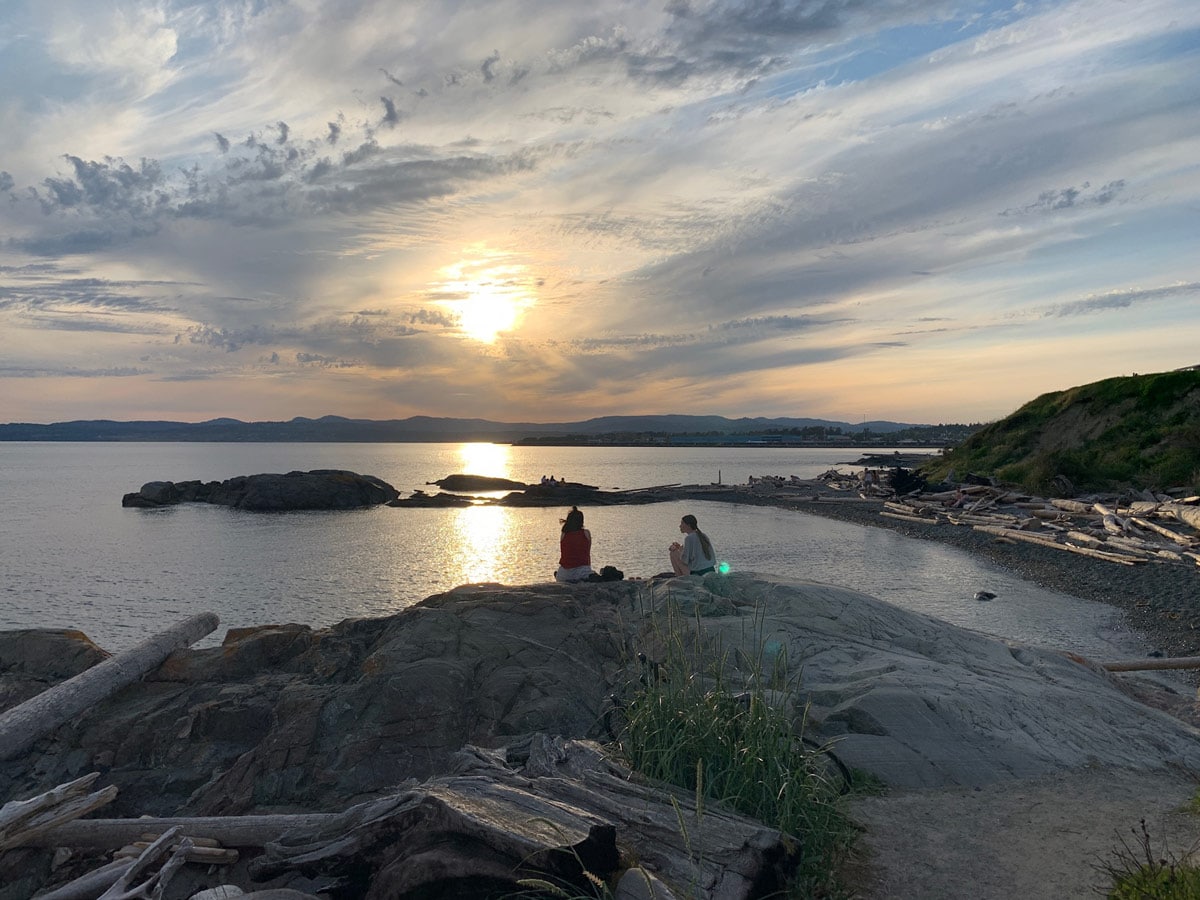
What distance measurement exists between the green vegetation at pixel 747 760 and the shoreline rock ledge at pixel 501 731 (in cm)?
35

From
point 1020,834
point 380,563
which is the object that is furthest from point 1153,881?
point 380,563

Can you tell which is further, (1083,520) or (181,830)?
(1083,520)

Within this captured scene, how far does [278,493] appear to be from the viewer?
5728 cm

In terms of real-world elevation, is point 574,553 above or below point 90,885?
above

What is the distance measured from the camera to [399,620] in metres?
10.7

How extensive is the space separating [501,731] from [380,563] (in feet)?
84.8

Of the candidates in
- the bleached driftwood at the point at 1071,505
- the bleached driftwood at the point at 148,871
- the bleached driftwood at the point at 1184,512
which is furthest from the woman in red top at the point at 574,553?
the bleached driftwood at the point at 1071,505

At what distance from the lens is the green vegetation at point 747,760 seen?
5.34 meters

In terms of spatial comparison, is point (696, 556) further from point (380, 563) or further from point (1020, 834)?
point (380, 563)

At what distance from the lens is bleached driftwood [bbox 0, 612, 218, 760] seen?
8703 millimetres

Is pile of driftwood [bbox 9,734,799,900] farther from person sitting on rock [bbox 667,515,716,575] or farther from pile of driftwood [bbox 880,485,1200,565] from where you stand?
pile of driftwood [bbox 880,485,1200,565]

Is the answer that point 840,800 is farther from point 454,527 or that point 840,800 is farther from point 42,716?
point 454,527

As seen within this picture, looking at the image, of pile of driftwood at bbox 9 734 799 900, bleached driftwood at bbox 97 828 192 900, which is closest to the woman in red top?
pile of driftwood at bbox 9 734 799 900

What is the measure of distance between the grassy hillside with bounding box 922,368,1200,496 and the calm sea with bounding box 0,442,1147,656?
9.82 meters
